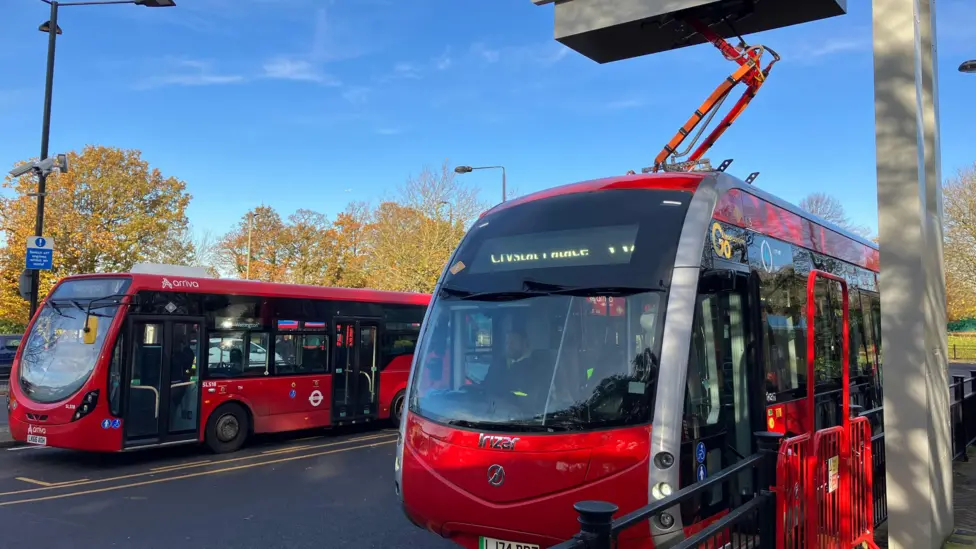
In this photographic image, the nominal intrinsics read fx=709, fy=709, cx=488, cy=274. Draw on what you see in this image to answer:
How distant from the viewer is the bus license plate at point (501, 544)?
4.73m

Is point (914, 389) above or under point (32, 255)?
under

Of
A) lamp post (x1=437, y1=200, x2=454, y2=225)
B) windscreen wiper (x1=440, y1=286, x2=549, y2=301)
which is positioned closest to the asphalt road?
windscreen wiper (x1=440, y1=286, x2=549, y2=301)

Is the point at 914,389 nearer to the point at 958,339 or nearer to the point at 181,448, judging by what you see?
the point at 181,448

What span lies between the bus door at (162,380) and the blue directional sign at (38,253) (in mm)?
6097

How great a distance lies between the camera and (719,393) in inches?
213

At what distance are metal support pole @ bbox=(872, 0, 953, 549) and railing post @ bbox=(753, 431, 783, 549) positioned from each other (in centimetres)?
132

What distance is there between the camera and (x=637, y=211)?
5.59m

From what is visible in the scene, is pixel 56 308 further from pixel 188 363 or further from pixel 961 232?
pixel 961 232

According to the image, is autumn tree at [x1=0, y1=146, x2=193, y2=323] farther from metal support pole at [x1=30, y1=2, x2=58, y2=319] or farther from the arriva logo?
the arriva logo

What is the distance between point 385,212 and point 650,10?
34.3 metres

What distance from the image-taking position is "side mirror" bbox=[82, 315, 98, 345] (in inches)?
430

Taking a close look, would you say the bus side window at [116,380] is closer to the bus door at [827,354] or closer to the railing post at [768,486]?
the bus door at [827,354]

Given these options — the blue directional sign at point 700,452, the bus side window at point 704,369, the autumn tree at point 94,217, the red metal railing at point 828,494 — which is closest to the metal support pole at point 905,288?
the red metal railing at point 828,494

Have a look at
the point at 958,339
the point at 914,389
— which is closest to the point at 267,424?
the point at 914,389
